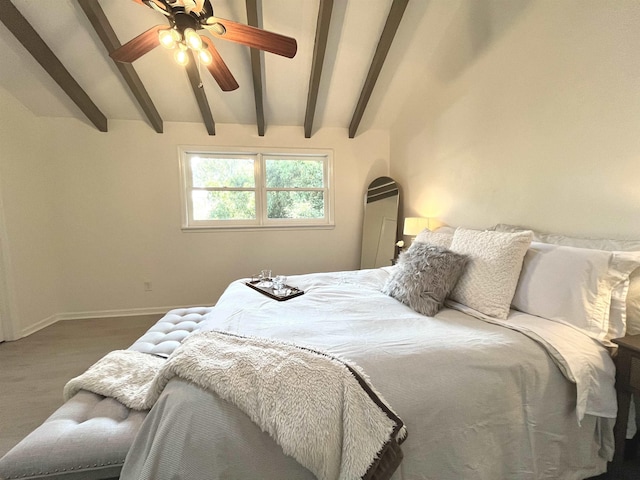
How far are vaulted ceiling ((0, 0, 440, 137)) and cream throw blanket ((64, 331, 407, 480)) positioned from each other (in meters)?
2.45

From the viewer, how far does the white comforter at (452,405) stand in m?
0.90

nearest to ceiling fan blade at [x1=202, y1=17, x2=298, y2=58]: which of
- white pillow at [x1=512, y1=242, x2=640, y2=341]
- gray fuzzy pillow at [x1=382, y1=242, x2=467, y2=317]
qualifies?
gray fuzzy pillow at [x1=382, y1=242, x2=467, y2=317]

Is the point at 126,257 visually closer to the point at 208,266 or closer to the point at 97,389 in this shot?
the point at 208,266

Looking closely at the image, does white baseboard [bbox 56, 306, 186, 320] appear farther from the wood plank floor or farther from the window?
the window

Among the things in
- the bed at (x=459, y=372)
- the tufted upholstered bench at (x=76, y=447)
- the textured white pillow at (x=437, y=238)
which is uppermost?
the textured white pillow at (x=437, y=238)

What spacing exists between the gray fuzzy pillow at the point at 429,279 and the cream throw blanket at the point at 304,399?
755mm

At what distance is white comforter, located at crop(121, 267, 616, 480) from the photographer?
90cm

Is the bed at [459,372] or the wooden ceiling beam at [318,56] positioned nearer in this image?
the bed at [459,372]

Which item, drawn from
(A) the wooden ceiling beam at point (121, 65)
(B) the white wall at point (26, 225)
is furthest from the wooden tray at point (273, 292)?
(B) the white wall at point (26, 225)

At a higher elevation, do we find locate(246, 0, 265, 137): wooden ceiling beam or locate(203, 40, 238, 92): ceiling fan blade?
locate(246, 0, 265, 137): wooden ceiling beam

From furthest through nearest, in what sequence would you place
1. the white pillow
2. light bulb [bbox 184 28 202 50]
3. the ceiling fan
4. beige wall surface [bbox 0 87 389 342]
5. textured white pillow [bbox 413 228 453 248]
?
beige wall surface [bbox 0 87 389 342] < textured white pillow [bbox 413 228 453 248] < light bulb [bbox 184 28 202 50] < the ceiling fan < the white pillow

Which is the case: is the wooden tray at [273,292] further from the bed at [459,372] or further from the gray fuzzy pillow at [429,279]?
the gray fuzzy pillow at [429,279]

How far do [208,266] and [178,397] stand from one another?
9.82ft

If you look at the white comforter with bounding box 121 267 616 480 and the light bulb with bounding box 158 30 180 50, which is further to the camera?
the light bulb with bounding box 158 30 180 50
